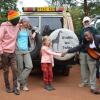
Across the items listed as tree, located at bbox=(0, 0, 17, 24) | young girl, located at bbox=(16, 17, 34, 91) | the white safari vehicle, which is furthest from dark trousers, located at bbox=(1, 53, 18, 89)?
tree, located at bbox=(0, 0, 17, 24)

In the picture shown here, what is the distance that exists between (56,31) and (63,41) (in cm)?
31

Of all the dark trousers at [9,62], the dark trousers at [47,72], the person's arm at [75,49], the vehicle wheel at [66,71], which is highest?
the person's arm at [75,49]

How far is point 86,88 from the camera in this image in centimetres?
926

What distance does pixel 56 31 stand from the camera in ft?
30.5

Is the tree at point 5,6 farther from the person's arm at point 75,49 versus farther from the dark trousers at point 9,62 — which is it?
the person's arm at point 75,49

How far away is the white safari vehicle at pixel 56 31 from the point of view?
9211 mm

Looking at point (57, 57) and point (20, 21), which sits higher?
point (20, 21)

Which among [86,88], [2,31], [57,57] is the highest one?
[2,31]

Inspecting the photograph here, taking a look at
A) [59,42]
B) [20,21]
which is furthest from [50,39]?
[20,21]

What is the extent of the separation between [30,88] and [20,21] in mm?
1666

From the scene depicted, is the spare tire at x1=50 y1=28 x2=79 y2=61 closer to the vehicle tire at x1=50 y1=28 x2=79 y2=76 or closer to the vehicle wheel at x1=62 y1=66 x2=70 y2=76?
the vehicle tire at x1=50 y1=28 x2=79 y2=76

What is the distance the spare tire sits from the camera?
361 inches

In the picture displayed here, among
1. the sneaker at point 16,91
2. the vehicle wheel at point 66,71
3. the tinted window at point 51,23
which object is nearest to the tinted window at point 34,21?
the tinted window at point 51,23

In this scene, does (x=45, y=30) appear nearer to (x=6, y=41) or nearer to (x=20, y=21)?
(x=20, y=21)
